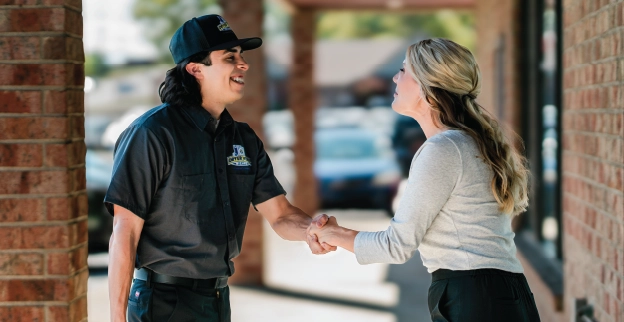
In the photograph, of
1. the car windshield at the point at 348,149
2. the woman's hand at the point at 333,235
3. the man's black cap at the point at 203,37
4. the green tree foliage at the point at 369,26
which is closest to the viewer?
the woman's hand at the point at 333,235

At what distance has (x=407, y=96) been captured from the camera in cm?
322

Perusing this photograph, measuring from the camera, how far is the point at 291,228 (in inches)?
153

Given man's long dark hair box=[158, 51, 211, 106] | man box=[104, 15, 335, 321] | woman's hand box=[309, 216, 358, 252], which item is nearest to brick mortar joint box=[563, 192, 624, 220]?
woman's hand box=[309, 216, 358, 252]

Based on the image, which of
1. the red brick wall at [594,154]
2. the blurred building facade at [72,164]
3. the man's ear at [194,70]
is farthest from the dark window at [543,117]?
the man's ear at [194,70]

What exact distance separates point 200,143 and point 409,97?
885mm

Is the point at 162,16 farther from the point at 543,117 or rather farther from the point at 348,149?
the point at 543,117

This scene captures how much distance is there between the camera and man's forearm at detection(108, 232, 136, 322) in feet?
10.1

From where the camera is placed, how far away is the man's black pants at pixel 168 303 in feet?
10.6

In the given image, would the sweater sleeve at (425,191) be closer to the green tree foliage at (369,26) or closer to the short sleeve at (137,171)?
the short sleeve at (137,171)

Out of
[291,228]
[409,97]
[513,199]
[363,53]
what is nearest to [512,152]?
[513,199]

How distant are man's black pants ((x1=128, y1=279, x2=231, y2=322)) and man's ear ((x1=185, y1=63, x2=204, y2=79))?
0.91 meters

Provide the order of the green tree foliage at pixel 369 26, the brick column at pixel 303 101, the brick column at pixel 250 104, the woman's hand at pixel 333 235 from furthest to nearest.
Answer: the green tree foliage at pixel 369 26, the brick column at pixel 303 101, the brick column at pixel 250 104, the woman's hand at pixel 333 235

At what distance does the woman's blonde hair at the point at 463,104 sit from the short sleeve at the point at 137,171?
107 cm

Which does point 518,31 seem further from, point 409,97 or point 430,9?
point 430,9
